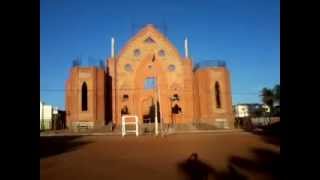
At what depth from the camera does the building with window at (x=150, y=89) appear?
2005 inches

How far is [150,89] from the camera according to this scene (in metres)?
53.9

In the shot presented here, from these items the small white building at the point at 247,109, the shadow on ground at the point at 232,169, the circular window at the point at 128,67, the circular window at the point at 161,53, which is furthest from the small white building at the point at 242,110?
the shadow on ground at the point at 232,169

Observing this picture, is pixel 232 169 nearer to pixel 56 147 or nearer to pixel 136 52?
pixel 56 147

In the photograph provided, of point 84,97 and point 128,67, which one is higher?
point 128,67

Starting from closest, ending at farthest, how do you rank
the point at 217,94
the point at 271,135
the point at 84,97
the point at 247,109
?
the point at 271,135 → the point at 84,97 → the point at 217,94 → the point at 247,109

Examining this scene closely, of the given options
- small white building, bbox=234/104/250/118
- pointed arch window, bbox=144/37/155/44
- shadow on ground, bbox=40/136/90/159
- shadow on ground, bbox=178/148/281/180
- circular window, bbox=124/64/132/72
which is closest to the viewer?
shadow on ground, bbox=178/148/281/180

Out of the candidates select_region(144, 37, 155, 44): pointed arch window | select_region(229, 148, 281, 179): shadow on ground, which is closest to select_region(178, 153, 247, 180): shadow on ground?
select_region(229, 148, 281, 179): shadow on ground

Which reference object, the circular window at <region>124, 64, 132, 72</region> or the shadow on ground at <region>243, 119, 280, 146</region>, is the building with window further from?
the shadow on ground at <region>243, 119, 280, 146</region>

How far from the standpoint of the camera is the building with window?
50.9m

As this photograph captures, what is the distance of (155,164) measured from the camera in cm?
1426

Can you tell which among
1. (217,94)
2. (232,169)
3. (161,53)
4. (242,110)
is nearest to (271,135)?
(232,169)

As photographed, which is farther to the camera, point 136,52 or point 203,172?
point 136,52
